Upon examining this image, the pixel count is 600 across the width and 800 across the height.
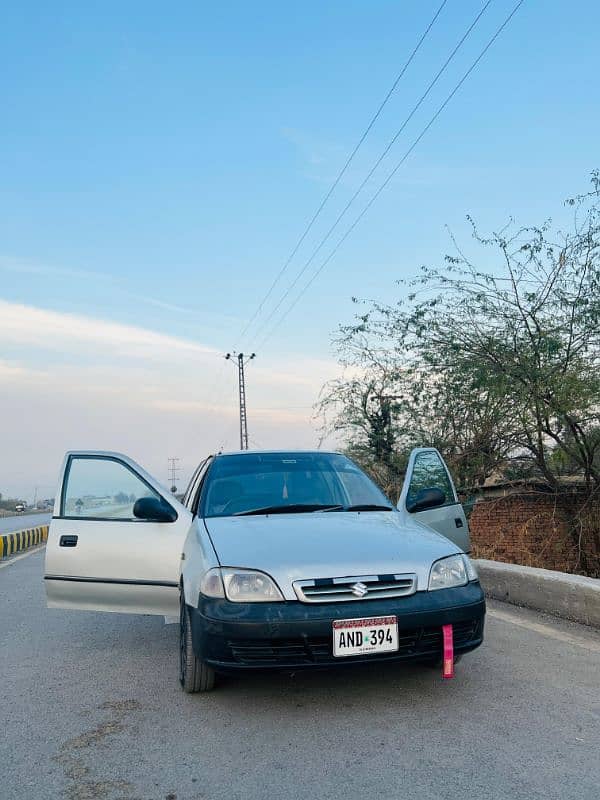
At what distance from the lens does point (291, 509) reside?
504cm

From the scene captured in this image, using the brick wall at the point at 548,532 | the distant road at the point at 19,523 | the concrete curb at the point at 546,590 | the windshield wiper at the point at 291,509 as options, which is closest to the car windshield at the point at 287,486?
the windshield wiper at the point at 291,509

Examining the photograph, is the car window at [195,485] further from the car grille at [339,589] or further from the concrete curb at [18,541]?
the concrete curb at [18,541]

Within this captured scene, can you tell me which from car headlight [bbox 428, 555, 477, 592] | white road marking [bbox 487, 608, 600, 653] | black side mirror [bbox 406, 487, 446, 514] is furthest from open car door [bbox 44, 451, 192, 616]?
white road marking [bbox 487, 608, 600, 653]

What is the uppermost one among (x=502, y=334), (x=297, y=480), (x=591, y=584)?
(x=502, y=334)

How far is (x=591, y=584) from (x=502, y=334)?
6.26m

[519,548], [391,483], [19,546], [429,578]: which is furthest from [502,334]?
[19,546]

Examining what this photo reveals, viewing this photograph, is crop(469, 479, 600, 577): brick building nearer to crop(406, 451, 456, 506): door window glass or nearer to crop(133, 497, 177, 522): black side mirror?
crop(406, 451, 456, 506): door window glass

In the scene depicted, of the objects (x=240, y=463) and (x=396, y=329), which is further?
(x=396, y=329)

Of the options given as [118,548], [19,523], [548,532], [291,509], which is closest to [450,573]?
[291,509]

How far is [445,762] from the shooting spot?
328 cm

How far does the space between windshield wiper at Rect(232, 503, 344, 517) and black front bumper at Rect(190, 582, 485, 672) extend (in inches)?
41.0

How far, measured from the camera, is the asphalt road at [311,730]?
3113 mm

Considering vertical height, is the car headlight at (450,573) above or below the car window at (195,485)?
below

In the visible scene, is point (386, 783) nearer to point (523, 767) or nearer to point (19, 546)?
point (523, 767)
